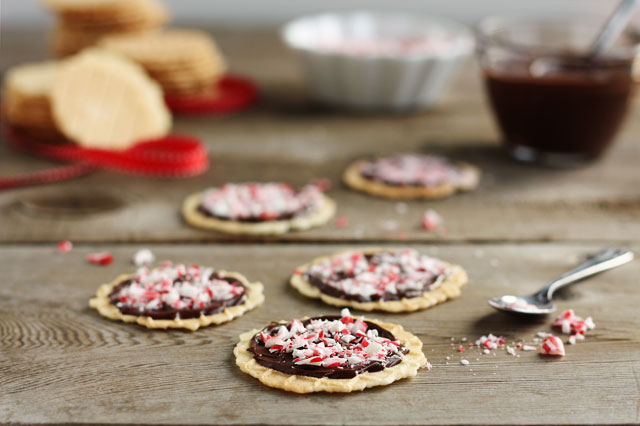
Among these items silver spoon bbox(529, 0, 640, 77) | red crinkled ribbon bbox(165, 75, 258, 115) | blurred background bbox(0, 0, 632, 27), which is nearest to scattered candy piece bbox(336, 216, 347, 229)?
silver spoon bbox(529, 0, 640, 77)

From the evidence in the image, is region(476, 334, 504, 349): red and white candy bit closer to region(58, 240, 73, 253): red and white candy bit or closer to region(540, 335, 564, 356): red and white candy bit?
region(540, 335, 564, 356): red and white candy bit

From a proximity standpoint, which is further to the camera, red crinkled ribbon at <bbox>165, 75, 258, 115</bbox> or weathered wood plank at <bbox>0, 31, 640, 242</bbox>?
red crinkled ribbon at <bbox>165, 75, 258, 115</bbox>

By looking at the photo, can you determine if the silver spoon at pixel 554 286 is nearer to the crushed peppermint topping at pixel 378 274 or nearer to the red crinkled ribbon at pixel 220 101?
the crushed peppermint topping at pixel 378 274

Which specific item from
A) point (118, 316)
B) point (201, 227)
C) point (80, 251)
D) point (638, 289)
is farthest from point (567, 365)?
point (80, 251)

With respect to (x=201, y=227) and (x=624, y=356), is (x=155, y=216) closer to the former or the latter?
(x=201, y=227)

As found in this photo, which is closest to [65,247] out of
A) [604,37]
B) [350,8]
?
[604,37]
